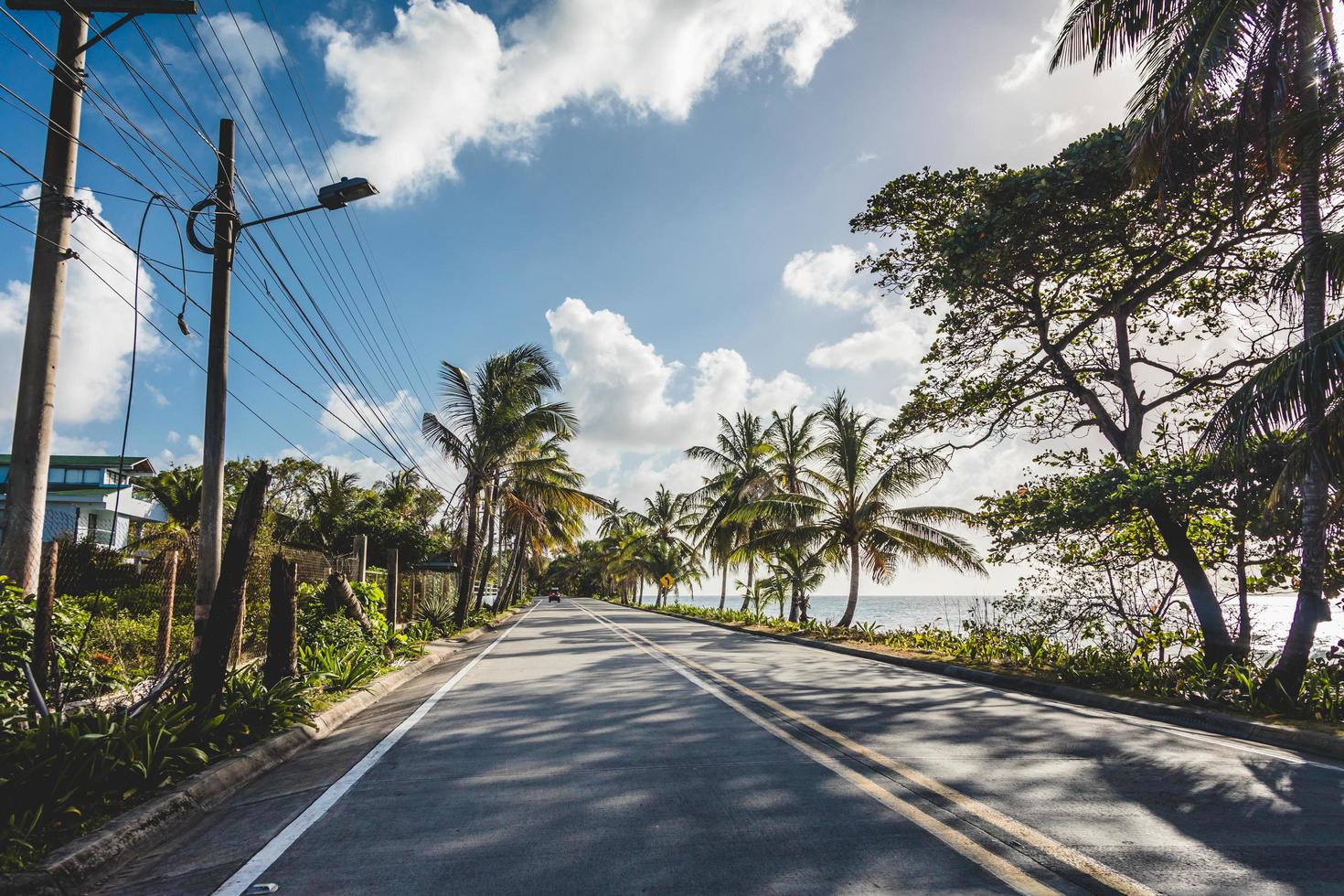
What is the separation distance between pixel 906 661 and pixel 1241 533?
5.33 metres

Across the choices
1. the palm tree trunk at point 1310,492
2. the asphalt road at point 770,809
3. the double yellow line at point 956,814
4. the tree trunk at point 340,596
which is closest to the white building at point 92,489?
the tree trunk at point 340,596

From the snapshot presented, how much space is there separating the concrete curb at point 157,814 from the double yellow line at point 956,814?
13.6ft

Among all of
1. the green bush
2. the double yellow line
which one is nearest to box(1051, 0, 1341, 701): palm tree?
the double yellow line

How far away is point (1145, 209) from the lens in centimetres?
1234

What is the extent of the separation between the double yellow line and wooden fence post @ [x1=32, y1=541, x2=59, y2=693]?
6.06 meters

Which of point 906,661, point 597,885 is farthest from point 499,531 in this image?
point 597,885

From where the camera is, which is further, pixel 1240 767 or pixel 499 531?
pixel 499 531

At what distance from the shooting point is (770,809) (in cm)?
460

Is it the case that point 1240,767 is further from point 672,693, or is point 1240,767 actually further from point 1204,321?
point 1204,321

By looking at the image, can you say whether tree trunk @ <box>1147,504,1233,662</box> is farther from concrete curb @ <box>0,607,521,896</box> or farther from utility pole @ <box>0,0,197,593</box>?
utility pole @ <box>0,0,197,593</box>

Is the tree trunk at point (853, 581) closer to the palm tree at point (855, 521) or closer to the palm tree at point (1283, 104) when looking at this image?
the palm tree at point (855, 521)

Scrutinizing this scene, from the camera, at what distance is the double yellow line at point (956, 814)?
136 inches

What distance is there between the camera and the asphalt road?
11.9ft

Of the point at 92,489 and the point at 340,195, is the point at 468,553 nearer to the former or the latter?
the point at 340,195
